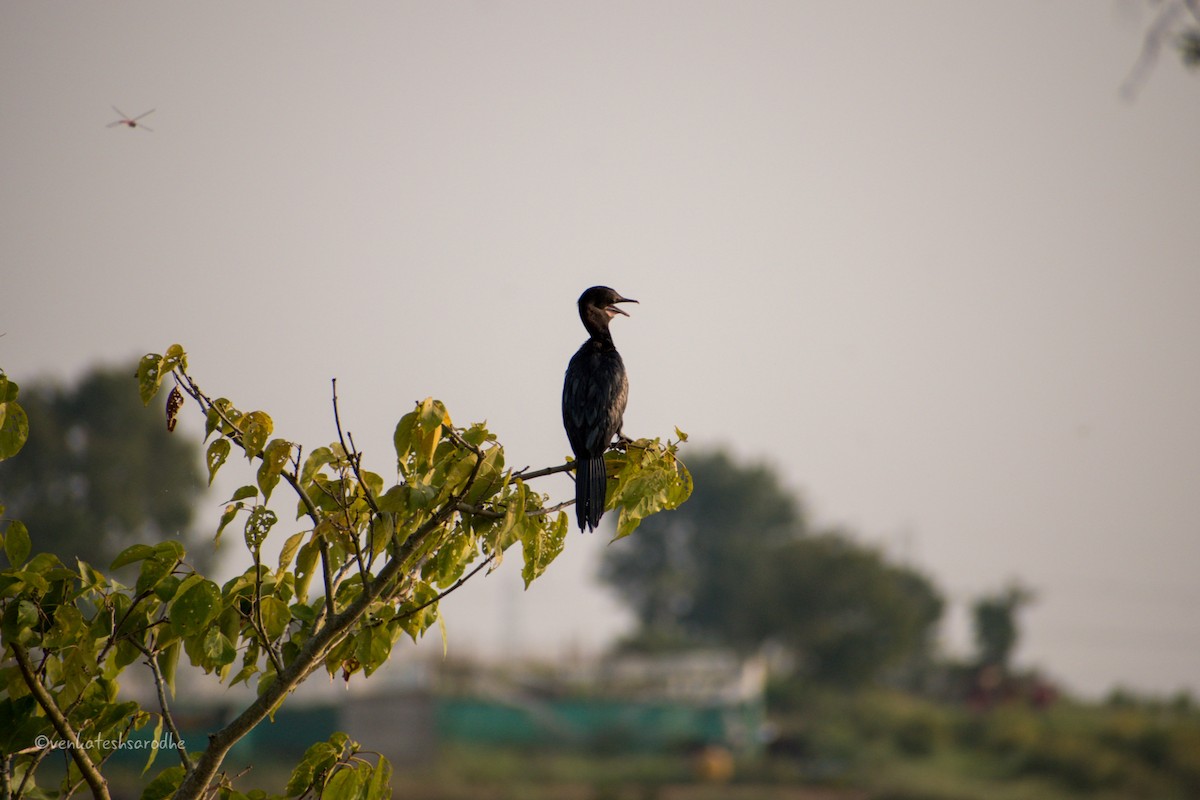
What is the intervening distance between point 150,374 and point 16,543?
1.71 ft

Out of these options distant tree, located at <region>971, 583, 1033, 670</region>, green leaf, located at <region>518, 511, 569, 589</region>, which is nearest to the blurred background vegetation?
distant tree, located at <region>971, 583, 1033, 670</region>

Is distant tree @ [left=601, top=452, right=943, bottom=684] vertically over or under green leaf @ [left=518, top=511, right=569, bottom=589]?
over

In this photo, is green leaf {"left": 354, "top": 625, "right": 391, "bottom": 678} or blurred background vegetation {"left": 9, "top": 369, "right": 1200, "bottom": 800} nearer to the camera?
green leaf {"left": 354, "top": 625, "right": 391, "bottom": 678}

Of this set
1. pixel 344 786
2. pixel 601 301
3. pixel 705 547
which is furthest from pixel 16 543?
pixel 705 547

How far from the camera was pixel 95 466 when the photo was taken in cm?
5100

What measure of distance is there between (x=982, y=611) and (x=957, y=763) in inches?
589

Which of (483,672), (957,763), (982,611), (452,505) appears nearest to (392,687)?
(483,672)

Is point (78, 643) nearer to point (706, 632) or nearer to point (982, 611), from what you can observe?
point (982, 611)

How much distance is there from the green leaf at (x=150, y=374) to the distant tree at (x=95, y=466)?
135ft

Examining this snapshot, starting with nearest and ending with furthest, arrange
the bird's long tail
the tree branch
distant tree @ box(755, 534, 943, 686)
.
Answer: the tree branch, the bird's long tail, distant tree @ box(755, 534, 943, 686)

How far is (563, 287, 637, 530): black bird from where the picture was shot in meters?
4.35

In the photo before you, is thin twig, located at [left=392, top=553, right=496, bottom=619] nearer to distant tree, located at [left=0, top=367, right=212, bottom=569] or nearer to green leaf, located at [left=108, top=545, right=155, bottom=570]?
green leaf, located at [left=108, top=545, right=155, bottom=570]

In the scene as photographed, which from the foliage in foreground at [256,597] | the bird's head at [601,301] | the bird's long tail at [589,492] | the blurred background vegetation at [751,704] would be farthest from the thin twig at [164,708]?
the blurred background vegetation at [751,704]

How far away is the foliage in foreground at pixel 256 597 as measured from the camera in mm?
2889
